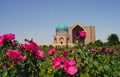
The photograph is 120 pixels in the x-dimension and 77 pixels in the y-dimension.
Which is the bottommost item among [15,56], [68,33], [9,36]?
[15,56]

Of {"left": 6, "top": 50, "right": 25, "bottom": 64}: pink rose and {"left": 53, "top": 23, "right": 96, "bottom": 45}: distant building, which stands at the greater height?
{"left": 53, "top": 23, "right": 96, "bottom": 45}: distant building

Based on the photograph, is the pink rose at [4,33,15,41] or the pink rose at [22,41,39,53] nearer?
the pink rose at [22,41,39,53]

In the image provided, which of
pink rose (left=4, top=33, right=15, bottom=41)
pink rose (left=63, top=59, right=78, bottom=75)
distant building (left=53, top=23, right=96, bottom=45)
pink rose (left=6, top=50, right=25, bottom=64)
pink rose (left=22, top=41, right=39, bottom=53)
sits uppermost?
distant building (left=53, top=23, right=96, bottom=45)

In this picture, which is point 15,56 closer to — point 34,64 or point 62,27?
point 34,64

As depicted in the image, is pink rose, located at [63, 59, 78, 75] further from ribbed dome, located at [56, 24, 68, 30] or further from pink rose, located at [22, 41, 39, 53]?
ribbed dome, located at [56, 24, 68, 30]

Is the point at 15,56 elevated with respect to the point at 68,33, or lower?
lower

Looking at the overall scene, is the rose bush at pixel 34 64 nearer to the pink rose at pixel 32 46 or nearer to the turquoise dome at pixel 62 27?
the pink rose at pixel 32 46

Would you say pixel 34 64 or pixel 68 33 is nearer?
pixel 34 64

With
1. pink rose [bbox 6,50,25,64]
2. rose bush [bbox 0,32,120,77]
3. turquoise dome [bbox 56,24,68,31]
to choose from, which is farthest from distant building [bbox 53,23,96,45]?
pink rose [bbox 6,50,25,64]

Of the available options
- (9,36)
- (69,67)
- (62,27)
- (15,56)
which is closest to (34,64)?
(15,56)

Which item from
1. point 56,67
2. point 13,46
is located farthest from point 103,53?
point 56,67

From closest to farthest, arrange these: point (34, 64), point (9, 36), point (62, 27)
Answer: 1. point (34, 64)
2. point (9, 36)
3. point (62, 27)

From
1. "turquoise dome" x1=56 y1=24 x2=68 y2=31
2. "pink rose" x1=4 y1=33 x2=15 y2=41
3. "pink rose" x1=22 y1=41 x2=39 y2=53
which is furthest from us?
"turquoise dome" x1=56 y1=24 x2=68 y2=31

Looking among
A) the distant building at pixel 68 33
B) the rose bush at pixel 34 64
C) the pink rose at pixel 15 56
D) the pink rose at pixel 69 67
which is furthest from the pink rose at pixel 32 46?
the distant building at pixel 68 33
